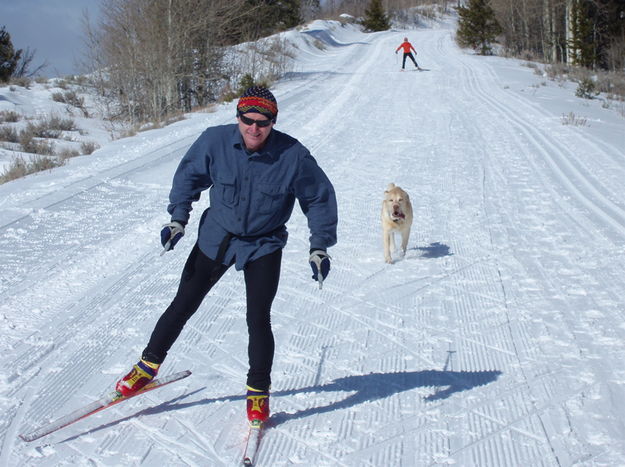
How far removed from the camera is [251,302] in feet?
10.4

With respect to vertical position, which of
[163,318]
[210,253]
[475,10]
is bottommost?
[163,318]

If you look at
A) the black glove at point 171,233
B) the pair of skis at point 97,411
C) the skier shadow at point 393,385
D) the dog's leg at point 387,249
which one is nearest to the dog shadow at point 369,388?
the skier shadow at point 393,385

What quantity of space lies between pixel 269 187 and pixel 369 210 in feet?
16.3

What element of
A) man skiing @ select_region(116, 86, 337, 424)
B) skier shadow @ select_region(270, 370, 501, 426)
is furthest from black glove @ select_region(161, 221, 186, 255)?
skier shadow @ select_region(270, 370, 501, 426)

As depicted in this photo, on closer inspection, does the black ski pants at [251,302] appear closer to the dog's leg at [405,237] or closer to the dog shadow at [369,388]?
the dog shadow at [369,388]

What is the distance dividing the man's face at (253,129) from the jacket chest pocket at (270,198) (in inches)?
8.1

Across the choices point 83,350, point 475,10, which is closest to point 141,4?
point 83,350

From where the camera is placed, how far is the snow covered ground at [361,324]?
126 inches

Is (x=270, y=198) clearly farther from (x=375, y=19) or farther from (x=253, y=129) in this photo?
(x=375, y=19)

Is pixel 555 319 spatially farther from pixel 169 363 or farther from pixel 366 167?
pixel 366 167

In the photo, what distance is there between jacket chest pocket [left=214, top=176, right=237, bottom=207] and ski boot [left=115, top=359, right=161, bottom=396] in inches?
37.0

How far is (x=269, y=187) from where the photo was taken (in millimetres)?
3086

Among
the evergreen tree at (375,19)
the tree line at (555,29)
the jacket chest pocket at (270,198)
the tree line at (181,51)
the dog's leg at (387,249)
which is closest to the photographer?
the jacket chest pocket at (270,198)

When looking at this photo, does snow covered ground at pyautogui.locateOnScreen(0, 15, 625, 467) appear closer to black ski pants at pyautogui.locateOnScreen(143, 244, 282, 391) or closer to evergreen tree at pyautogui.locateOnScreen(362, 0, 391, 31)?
black ski pants at pyautogui.locateOnScreen(143, 244, 282, 391)
